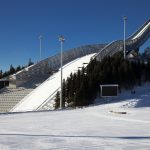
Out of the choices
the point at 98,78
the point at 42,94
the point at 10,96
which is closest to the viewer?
the point at 98,78

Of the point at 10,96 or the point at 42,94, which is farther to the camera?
the point at 10,96

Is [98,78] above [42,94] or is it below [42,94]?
above

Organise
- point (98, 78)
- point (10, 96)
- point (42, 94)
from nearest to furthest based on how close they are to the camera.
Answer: point (98, 78)
point (42, 94)
point (10, 96)

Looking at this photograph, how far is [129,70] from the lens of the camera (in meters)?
37.0

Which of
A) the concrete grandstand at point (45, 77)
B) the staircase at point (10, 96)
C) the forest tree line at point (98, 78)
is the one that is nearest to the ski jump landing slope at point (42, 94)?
the concrete grandstand at point (45, 77)

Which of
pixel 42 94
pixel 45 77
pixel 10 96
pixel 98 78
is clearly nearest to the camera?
pixel 98 78

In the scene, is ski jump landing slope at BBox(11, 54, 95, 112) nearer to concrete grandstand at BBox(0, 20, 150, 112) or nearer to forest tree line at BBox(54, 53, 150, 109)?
concrete grandstand at BBox(0, 20, 150, 112)

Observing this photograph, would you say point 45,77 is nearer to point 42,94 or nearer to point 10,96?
point 10,96

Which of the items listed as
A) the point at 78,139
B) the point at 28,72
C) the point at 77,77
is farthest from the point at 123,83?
the point at 78,139

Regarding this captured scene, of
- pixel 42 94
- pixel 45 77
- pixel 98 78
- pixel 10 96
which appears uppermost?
pixel 45 77

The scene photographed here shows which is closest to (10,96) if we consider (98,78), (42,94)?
(42,94)

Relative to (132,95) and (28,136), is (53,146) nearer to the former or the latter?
(28,136)

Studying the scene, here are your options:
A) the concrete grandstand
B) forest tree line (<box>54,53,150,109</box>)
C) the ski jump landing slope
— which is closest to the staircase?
the concrete grandstand

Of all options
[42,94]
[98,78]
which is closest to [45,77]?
[42,94]
